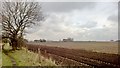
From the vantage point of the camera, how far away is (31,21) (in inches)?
1966

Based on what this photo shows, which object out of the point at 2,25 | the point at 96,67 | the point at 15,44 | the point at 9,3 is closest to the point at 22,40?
the point at 15,44

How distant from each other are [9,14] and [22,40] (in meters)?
5.93

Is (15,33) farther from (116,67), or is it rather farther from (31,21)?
(116,67)

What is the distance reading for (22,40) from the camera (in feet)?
158

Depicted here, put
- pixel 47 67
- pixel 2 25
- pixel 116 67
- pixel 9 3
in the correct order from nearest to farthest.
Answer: pixel 47 67, pixel 116 67, pixel 2 25, pixel 9 3

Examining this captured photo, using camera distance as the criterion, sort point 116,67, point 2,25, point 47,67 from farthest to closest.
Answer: point 2,25 → point 116,67 → point 47,67

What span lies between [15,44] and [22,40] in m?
2.04

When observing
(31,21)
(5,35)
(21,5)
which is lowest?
(5,35)

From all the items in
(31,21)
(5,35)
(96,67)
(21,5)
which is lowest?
(96,67)

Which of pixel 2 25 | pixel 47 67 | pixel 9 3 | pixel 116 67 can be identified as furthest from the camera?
pixel 9 3

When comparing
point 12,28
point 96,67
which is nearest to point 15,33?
point 12,28

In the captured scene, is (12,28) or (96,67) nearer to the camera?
(96,67)

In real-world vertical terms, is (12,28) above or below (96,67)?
above

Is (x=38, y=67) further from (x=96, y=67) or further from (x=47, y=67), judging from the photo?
(x=96, y=67)
